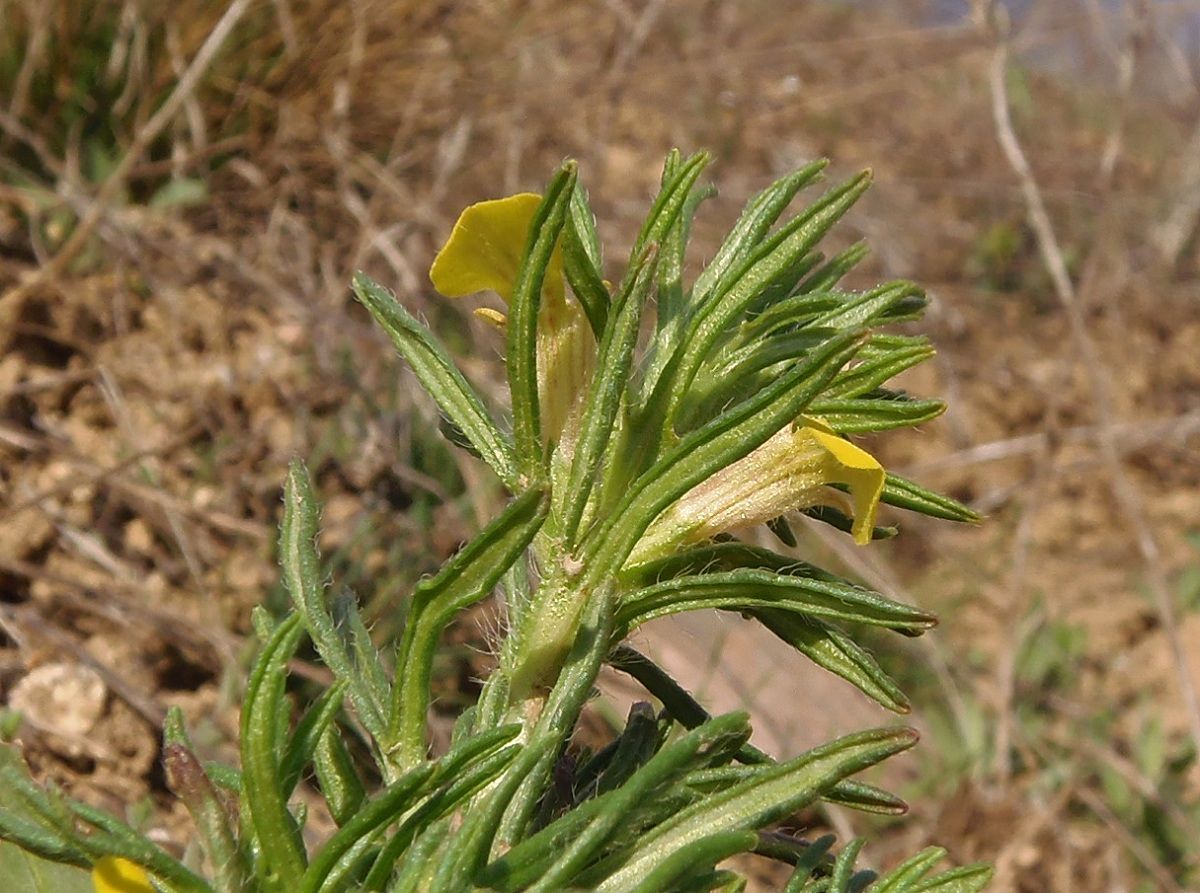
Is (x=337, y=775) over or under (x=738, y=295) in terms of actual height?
under

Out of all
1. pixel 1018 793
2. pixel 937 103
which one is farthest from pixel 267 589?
pixel 937 103

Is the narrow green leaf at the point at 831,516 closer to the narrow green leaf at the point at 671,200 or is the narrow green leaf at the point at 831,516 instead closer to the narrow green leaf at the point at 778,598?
the narrow green leaf at the point at 778,598

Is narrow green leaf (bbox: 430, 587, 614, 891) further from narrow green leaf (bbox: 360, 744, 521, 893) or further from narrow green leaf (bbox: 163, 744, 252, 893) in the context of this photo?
narrow green leaf (bbox: 163, 744, 252, 893)

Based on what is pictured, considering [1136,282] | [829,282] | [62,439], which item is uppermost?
[829,282]

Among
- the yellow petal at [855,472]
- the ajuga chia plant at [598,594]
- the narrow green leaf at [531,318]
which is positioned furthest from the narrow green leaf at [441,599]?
the yellow petal at [855,472]

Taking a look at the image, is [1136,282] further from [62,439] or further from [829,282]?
[829,282]

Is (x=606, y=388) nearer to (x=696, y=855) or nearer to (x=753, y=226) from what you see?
(x=753, y=226)

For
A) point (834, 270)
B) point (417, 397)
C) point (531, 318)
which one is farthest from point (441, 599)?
point (417, 397)
